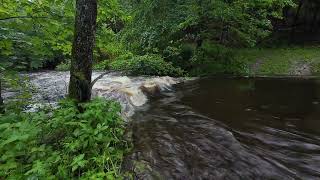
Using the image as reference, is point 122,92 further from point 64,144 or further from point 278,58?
point 278,58

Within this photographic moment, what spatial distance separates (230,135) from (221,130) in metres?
0.39

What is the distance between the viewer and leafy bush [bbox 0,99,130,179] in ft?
14.0

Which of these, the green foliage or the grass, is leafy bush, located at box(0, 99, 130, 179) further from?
the grass

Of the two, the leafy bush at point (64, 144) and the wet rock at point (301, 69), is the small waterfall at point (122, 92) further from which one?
the wet rock at point (301, 69)

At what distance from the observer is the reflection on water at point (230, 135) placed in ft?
17.3

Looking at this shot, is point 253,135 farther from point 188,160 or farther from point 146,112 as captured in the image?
point 146,112

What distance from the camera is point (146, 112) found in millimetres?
9086

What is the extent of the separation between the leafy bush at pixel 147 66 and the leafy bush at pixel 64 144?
974 centimetres

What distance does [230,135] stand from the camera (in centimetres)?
684

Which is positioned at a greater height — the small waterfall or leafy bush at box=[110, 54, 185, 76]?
→ leafy bush at box=[110, 54, 185, 76]

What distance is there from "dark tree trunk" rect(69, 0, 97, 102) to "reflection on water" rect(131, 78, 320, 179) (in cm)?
148

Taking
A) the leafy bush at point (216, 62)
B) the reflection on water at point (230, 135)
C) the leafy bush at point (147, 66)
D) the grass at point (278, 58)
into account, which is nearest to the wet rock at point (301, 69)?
the grass at point (278, 58)

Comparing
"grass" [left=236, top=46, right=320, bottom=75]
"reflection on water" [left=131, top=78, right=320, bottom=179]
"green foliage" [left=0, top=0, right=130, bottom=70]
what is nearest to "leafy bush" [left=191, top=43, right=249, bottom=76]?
"grass" [left=236, top=46, right=320, bottom=75]

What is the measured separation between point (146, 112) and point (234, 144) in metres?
3.28
